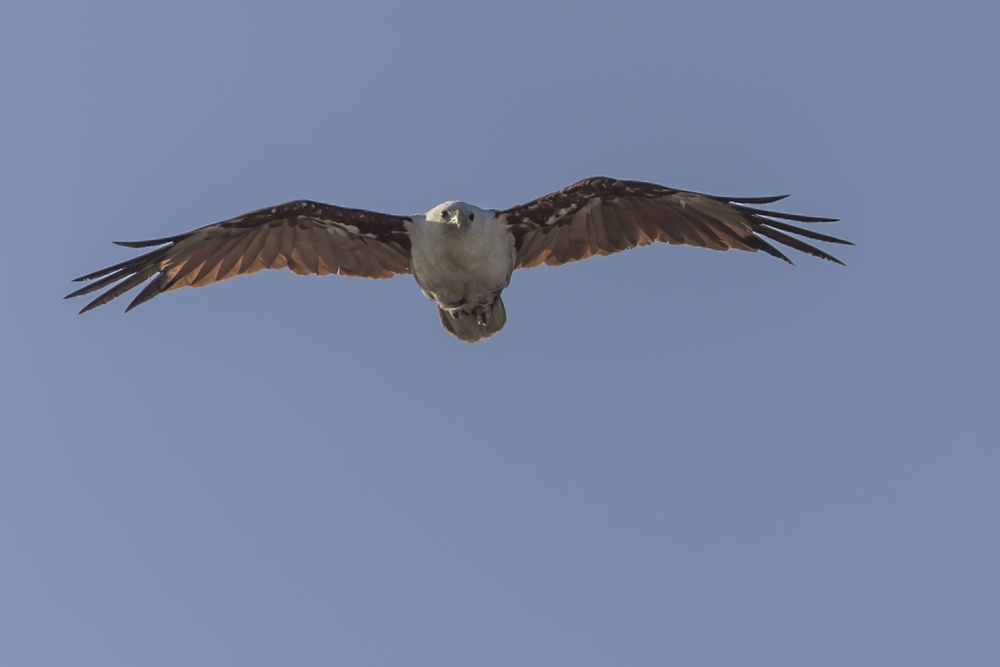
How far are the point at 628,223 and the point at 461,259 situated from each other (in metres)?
2.27

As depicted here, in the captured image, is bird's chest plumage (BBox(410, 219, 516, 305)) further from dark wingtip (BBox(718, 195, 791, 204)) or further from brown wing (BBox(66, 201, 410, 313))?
dark wingtip (BBox(718, 195, 791, 204))

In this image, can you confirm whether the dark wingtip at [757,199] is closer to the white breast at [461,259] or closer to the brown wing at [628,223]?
the brown wing at [628,223]

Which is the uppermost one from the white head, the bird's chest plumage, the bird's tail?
the white head

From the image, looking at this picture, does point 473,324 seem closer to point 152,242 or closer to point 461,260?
point 461,260

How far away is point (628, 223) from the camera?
38.4 ft

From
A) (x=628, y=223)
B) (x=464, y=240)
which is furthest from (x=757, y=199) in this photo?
(x=464, y=240)

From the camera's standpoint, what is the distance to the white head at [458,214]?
10570mm

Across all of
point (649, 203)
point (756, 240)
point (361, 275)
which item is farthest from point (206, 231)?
point (756, 240)

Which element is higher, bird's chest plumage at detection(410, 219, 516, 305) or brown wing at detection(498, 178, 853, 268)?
brown wing at detection(498, 178, 853, 268)

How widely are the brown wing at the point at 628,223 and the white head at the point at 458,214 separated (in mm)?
546

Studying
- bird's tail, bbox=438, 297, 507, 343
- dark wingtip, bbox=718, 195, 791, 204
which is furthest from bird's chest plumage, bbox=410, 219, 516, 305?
dark wingtip, bbox=718, 195, 791, 204

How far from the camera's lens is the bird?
11.0 metres

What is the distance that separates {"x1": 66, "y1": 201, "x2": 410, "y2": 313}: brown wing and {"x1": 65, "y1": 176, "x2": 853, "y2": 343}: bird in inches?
0.5

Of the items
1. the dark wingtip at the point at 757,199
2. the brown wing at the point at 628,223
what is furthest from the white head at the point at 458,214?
the dark wingtip at the point at 757,199
